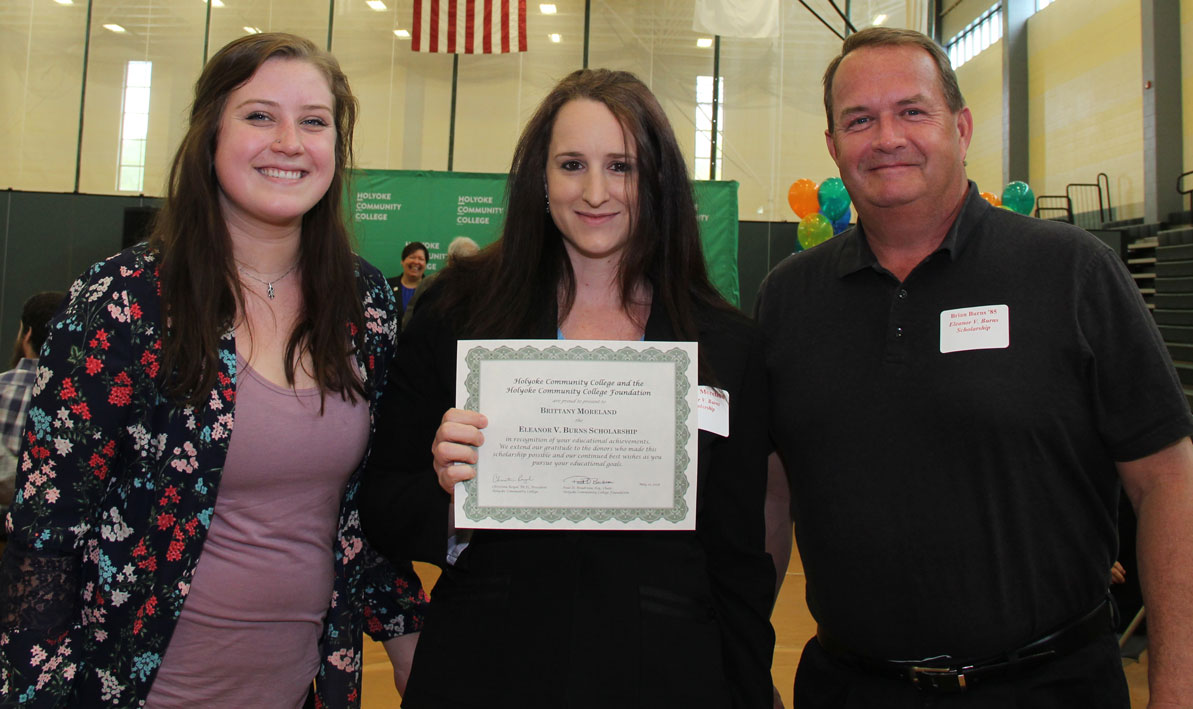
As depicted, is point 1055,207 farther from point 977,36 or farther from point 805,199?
point 805,199

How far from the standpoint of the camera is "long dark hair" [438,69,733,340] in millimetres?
1672

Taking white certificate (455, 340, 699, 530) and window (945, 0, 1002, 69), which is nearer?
white certificate (455, 340, 699, 530)

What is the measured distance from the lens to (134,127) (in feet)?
43.3

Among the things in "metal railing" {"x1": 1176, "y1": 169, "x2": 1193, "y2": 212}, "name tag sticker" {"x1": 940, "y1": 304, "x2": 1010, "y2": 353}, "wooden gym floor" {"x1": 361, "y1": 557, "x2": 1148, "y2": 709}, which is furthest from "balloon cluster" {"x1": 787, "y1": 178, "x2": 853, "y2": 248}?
"metal railing" {"x1": 1176, "y1": 169, "x2": 1193, "y2": 212}

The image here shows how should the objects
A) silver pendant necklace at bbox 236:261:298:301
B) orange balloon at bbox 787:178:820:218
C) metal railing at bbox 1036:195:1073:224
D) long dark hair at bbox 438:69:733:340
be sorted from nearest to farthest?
long dark hair at bbox 438:69:733:340, silver pendant necklace at bbox 236:261:298:301, orange balloon at bbox 787:178:820:218, metal railing at bbox 1036:195:1073:224

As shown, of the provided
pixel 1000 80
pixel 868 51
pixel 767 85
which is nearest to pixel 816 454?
pixel 868 51

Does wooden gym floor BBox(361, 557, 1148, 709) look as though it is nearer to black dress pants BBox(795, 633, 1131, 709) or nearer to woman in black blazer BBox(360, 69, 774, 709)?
black dress pants BBox(795, 633, 1131, 709)

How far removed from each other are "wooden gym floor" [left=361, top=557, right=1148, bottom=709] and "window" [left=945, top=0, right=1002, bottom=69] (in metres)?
19.8

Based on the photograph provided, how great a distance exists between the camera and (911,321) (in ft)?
6.05

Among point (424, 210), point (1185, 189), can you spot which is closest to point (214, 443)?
point (424, 210)

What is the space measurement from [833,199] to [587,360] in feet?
27.8

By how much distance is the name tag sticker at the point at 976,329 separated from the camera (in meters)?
1.77

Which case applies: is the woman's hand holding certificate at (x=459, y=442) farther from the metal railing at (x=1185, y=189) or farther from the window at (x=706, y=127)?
the metal railing at (x=1185, y=189)

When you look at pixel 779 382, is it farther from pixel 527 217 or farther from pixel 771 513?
pixel 527 217
